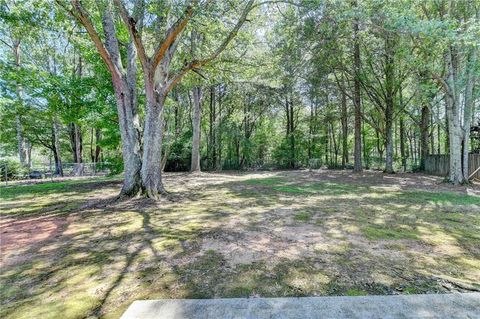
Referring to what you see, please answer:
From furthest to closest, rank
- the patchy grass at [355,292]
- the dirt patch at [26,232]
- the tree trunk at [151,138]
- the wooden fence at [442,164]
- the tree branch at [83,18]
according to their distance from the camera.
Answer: the wooden fence at [442,164]
the tree trunk at [151,138]
the tree branch at [83,18]
the dirt patch at [26,232]
the patchy grass at [355,292]

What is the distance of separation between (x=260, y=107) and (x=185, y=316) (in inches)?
901

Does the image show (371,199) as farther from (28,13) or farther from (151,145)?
(28,13)

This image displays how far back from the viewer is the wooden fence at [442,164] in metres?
11.0

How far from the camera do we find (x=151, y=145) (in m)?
6.58

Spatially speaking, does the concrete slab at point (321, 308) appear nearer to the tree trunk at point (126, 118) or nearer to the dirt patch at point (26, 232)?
the dirt patch at point (26, 232)

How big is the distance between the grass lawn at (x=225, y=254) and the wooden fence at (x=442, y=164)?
7782mm

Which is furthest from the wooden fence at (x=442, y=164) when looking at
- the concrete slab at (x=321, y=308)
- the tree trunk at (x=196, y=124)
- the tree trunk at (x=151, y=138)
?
the tree trunk at (x=196, y=124)

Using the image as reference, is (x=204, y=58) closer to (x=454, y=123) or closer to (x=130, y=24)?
(x=130, y=24)

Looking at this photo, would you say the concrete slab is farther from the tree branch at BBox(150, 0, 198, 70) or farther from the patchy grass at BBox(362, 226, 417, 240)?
the tree branch at BBox(150, 0, 198, 70)

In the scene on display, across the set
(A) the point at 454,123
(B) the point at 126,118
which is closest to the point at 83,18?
(B) the point at 126,118

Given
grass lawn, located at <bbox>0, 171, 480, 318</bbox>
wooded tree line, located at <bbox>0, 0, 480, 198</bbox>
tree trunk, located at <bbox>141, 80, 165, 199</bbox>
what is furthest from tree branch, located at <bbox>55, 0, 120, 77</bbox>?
grass lawn, located at <bbox>0, 171, 480, 318</bbox>

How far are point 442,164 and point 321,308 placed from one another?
1610 centimetres

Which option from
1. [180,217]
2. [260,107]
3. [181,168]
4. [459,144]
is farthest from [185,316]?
[260,107]

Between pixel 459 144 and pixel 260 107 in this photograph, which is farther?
pixel 260 107
